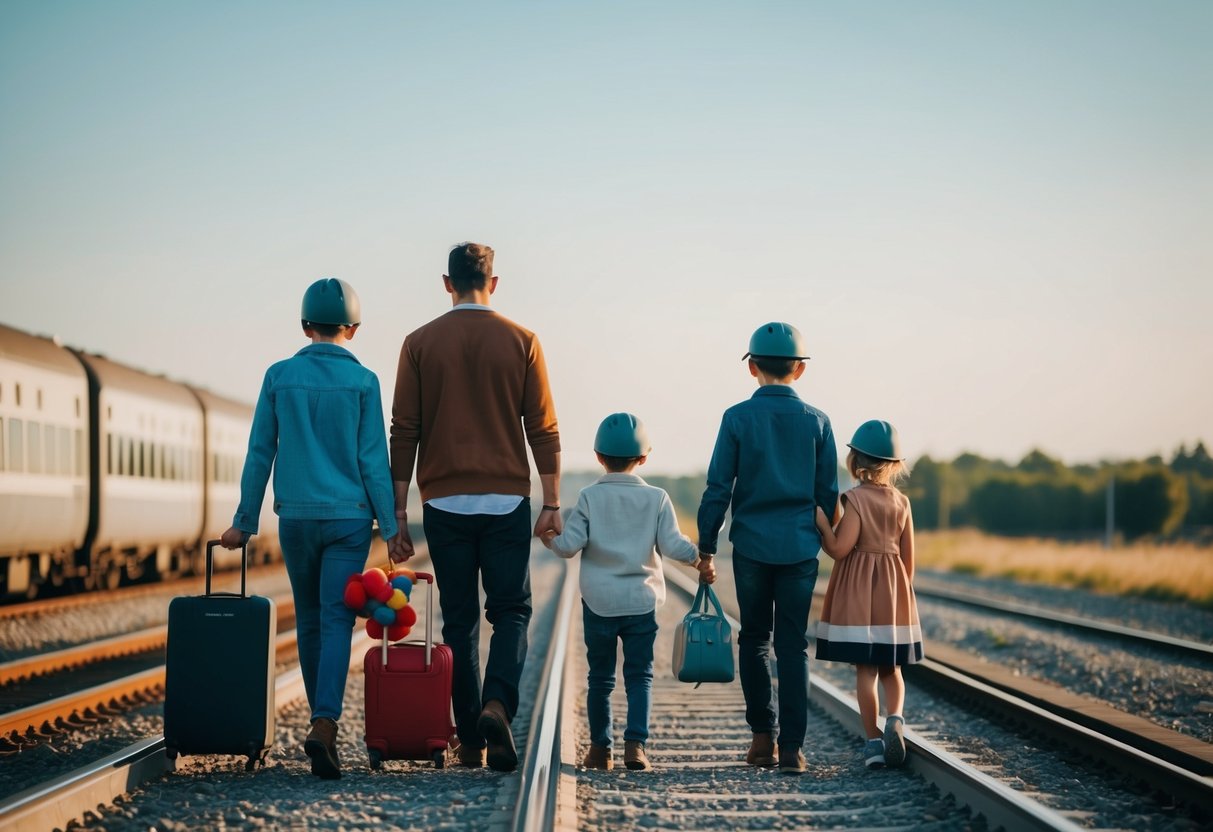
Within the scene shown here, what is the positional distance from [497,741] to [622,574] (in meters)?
0.88

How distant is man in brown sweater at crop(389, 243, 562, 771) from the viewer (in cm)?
525

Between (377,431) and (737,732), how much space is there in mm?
2953

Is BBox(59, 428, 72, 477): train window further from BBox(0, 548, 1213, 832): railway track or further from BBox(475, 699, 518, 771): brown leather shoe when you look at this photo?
BBox(475, 699, 518, 771): brown leather shoe

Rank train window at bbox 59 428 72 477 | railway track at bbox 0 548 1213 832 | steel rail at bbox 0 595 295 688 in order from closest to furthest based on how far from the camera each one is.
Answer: railway track at bbox 0 548 1213 832 < steel rail at bbox 0 595 295 688 < train window at bbox 59 428 72 477

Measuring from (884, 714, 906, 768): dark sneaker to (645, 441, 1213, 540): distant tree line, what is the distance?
5071 centimetres

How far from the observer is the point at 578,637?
12.9 metres

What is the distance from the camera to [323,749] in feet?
16.3

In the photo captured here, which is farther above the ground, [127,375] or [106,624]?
[127,375]

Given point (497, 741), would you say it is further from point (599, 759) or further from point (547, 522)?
point (547, 522)

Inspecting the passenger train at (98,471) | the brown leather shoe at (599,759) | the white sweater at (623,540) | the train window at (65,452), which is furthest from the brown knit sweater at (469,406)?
the train window at (65,452)

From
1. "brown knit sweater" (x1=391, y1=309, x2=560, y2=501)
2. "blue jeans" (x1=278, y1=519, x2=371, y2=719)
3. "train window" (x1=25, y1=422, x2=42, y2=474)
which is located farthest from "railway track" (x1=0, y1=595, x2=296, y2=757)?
"train window" (x1=25, y1=422, x2=42, y2=474)

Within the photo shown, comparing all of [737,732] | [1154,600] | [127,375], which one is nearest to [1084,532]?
[1154,600]

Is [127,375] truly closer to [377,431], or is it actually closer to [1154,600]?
[377,431]

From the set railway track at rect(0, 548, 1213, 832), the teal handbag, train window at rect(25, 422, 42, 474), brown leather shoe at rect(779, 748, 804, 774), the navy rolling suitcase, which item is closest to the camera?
railway track at rect(0, 548, 1213, 832)
